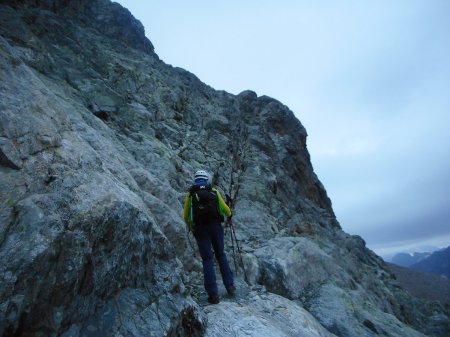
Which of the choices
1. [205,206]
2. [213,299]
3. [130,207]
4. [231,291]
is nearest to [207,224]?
[205,206]

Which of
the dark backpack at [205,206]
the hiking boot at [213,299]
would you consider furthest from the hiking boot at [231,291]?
the dark backpack at [205,206]

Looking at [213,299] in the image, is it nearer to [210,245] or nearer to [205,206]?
[210,245]

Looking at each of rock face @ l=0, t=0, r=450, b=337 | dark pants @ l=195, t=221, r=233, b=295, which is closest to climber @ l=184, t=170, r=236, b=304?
dark pants @ l=195, t=221, r=233, b=295

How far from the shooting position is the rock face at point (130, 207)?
246 inches

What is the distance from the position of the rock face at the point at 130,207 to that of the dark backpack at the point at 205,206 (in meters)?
1.29

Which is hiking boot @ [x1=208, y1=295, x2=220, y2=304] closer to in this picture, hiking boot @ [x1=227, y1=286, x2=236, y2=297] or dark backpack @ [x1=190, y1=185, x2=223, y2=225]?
hiking boot @ [x1=227, y1=286, x2=236, y2=297]

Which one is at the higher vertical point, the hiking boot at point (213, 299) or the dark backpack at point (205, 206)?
the dark backpack at point (205, 206)

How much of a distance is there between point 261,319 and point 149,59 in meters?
26.9

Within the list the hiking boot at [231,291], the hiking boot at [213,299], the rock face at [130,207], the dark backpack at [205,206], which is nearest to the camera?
the rock face at [130,207]

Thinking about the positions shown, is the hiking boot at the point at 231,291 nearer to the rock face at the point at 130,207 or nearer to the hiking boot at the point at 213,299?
the rock face at the point at 130,207

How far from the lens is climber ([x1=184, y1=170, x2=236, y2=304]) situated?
9109 millimetres

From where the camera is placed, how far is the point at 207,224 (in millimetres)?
9523

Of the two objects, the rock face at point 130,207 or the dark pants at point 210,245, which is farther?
the dark pants at point 210,245

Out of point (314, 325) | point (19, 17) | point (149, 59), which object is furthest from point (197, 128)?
point (314, 325)
